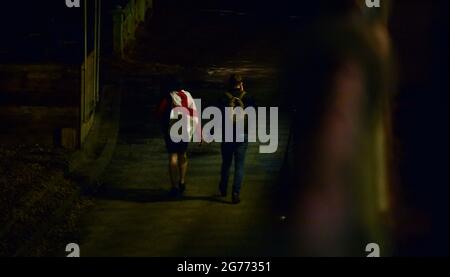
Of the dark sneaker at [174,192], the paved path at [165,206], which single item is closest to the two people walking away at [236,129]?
the paved path at [165,206]

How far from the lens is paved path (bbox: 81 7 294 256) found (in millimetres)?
9164

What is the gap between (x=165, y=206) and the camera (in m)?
11.0

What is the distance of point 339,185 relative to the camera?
3.80 meters

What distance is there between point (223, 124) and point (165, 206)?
1.25m

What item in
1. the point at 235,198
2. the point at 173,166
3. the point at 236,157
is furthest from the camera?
the point at 173,166

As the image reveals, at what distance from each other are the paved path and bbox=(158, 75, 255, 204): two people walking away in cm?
23

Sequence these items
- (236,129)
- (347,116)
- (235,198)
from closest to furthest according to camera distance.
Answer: (347,116) < (236,129) < (235,198)

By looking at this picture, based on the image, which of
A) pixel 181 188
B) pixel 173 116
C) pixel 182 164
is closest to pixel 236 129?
pixel 173 116

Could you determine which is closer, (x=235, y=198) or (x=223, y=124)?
(x=235, y=198)

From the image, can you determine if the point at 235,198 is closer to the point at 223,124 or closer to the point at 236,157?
the point at 236,157

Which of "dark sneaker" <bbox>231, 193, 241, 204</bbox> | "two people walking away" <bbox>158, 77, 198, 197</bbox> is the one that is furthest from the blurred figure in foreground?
"two people walking away" <bbox>158, 77, 198, 197</bbox>

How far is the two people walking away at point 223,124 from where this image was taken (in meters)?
10.8

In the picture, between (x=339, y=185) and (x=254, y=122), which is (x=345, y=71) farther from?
(x=254, y=122)
